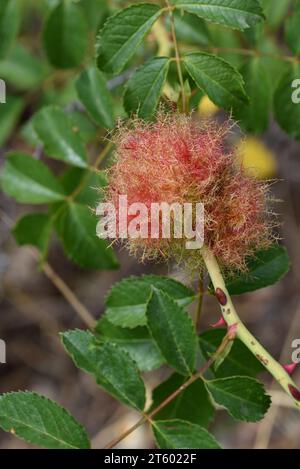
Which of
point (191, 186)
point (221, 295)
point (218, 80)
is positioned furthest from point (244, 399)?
point (218, 80)

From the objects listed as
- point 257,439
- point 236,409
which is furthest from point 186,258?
point 257,439

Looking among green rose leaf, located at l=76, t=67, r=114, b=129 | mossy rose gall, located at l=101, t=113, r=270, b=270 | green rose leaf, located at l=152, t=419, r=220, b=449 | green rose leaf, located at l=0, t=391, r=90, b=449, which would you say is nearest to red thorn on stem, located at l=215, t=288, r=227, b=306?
mossy rose gall, located at l=101, t=113, r=270, b=270

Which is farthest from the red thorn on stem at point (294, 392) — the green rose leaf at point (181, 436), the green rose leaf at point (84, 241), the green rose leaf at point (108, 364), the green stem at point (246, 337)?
the green rose leaf at point (84, 241)

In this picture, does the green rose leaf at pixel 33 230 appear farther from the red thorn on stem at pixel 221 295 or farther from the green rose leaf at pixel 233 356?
the red thorn on stem at pixel 221 295

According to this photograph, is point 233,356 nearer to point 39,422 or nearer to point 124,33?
point 39,422

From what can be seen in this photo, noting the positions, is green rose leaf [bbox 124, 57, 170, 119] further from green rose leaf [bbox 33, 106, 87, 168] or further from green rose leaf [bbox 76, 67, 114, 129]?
green rose leaf [bbox 33, 106, 87, 168]

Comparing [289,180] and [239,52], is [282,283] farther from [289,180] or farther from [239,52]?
[239,52]

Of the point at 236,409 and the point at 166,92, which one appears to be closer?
the point at 236,409

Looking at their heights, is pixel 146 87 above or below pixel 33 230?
above
